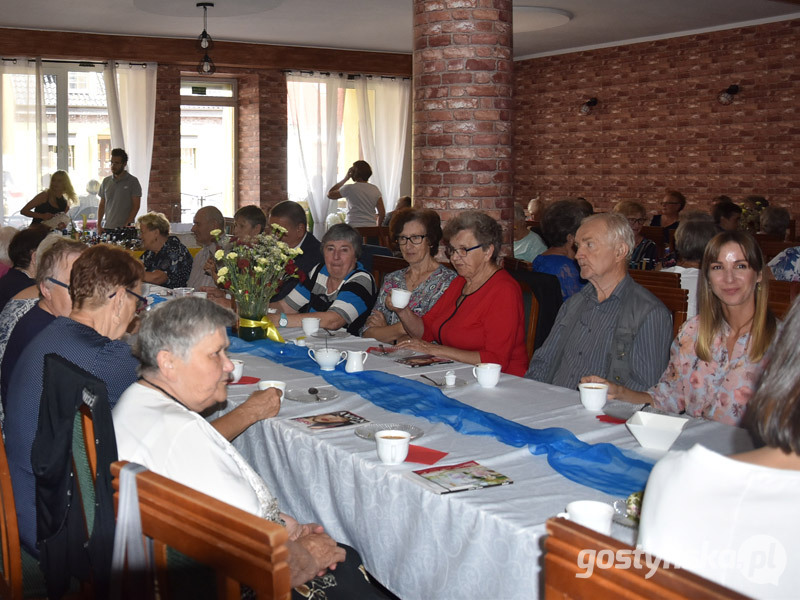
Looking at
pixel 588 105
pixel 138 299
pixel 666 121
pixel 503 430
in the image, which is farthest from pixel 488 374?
pixel 588 105

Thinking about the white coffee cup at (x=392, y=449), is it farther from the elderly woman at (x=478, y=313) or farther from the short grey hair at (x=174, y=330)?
the elderly woman at (x=478, y=313)

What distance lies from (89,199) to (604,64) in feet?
22.6

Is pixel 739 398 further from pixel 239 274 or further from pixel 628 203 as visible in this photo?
pixel 628 203

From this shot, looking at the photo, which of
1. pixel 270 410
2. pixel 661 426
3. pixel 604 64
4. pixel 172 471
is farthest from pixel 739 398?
pixel 604 64

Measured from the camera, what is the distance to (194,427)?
6.10 feet

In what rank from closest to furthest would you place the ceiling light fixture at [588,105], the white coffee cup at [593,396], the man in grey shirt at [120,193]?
the white coffee cup at [593,396]
the man in grey shirt at [120,193]
the ceiling light fixture at [588,105]

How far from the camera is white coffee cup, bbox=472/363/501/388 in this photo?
2826mm

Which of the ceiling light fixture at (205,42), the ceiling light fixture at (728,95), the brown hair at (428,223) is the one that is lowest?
the brown hair at (428,223)

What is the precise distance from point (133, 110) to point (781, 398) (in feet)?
35.3

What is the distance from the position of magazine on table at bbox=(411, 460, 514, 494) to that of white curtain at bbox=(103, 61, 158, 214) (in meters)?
9.81

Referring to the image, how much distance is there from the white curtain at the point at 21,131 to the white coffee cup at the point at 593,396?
9.61m

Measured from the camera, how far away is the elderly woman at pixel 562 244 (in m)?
4.75

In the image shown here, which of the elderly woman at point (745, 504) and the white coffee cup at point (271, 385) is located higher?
the elderly woman at point (745, 504)

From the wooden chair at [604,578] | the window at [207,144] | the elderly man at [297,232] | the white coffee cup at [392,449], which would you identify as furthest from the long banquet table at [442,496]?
the window at [207,144]
